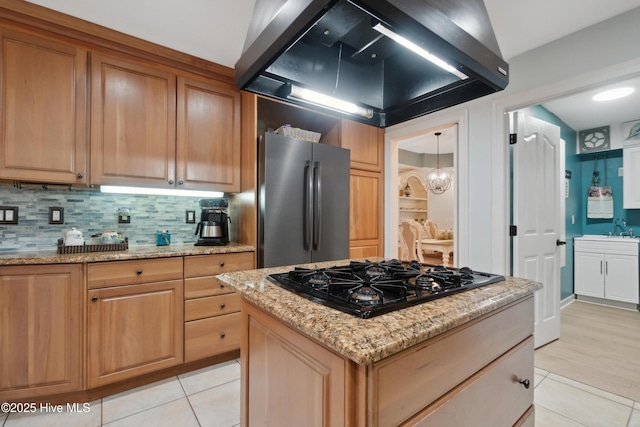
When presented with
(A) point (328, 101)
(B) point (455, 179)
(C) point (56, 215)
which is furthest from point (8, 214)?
(B) point (455, 179)

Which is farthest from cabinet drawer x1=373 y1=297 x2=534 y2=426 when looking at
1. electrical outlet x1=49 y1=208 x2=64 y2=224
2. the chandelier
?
the chandelier

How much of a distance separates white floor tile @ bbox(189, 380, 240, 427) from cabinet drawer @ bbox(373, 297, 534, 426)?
138 cm

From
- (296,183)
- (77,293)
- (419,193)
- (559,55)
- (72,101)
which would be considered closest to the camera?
(77,293)

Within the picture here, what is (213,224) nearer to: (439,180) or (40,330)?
(40,330)

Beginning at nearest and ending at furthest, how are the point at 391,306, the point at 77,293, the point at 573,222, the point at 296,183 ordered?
the point at 391,306 < the point at 77,293 < the point at 296,183 < the point at 573,222

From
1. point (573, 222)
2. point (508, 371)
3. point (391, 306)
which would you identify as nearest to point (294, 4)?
point (391, 306)

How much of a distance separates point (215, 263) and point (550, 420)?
238 cm

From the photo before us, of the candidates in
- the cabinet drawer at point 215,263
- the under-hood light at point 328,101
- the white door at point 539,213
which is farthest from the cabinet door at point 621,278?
the cabinet drawer at point 215,263

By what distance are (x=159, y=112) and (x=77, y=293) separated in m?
1.38

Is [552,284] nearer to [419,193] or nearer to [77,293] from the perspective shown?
[77,293]

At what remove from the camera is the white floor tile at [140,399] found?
5.65ft

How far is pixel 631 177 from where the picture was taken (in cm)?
384

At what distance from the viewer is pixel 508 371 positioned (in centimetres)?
108

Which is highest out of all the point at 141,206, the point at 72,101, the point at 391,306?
the point at 72,101
